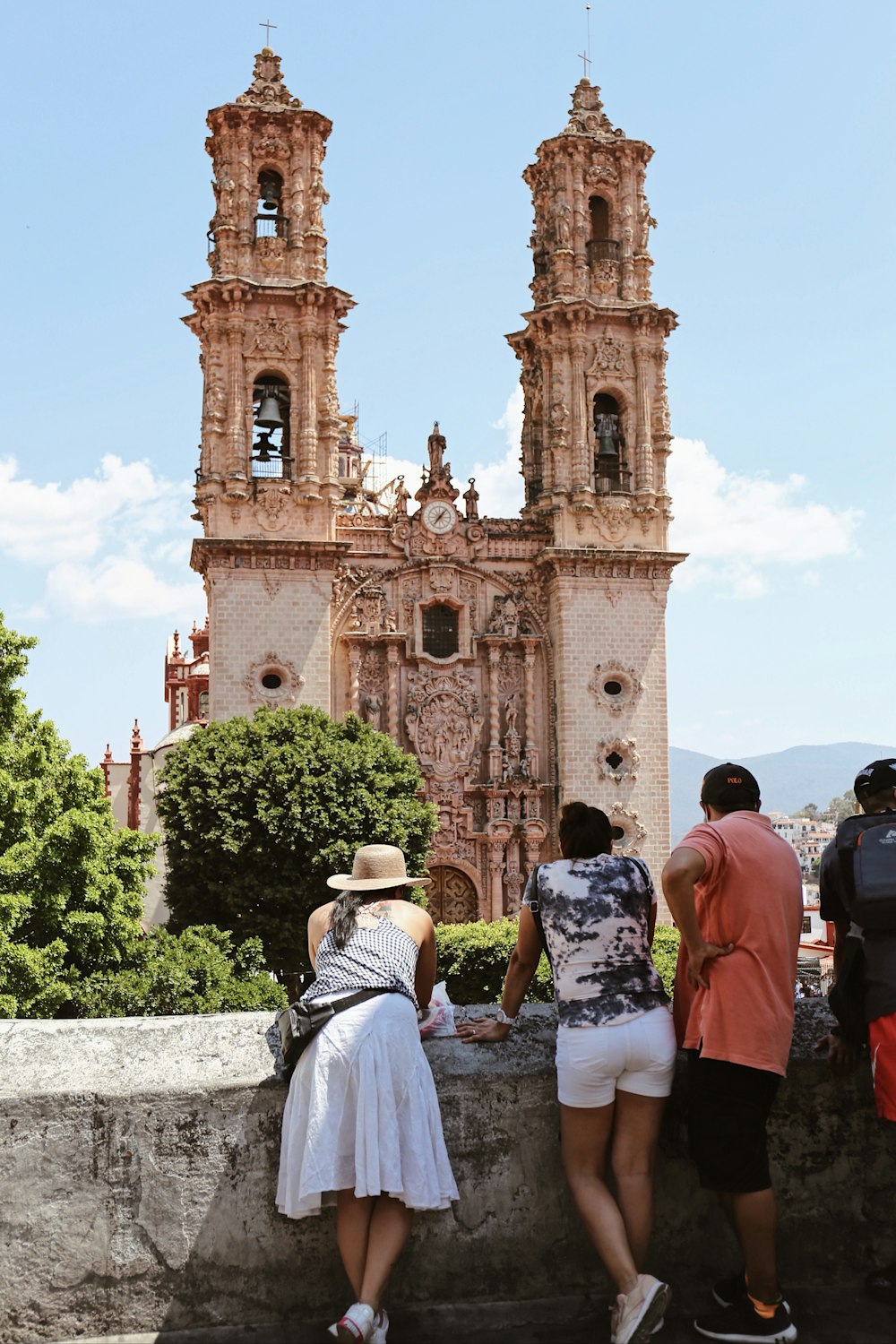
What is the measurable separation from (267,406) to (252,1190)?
31817 millimetres

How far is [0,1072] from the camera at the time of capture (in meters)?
4.11

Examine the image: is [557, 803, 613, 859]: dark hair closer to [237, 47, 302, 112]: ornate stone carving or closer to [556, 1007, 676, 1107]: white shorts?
[556, 1007, 676, 1107]: white shorts

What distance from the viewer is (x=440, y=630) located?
1400 inches

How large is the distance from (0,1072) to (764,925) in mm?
2570

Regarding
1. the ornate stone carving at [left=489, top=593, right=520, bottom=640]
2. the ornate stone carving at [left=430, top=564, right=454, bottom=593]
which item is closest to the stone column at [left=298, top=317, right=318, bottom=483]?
the ornate stone carving at [left=430, top=564, right=454, bottom=593]

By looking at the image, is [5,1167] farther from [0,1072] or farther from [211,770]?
[211,770]

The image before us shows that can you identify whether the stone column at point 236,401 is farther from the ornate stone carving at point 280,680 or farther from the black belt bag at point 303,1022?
the black belt bag at point 303,1022

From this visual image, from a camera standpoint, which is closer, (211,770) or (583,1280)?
(583,1280)

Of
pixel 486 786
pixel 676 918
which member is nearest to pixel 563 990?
pixel 676 918

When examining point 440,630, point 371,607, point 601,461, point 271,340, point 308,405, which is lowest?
point 440,630

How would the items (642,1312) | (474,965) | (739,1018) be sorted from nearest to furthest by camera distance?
(642,1312) → (739,1018) → (474,965)

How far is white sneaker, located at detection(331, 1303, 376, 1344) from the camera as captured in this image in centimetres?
376

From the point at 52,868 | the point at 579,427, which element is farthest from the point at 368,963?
the point at 579,427

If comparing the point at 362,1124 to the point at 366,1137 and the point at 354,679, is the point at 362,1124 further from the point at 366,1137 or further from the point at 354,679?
the point at 354,679
